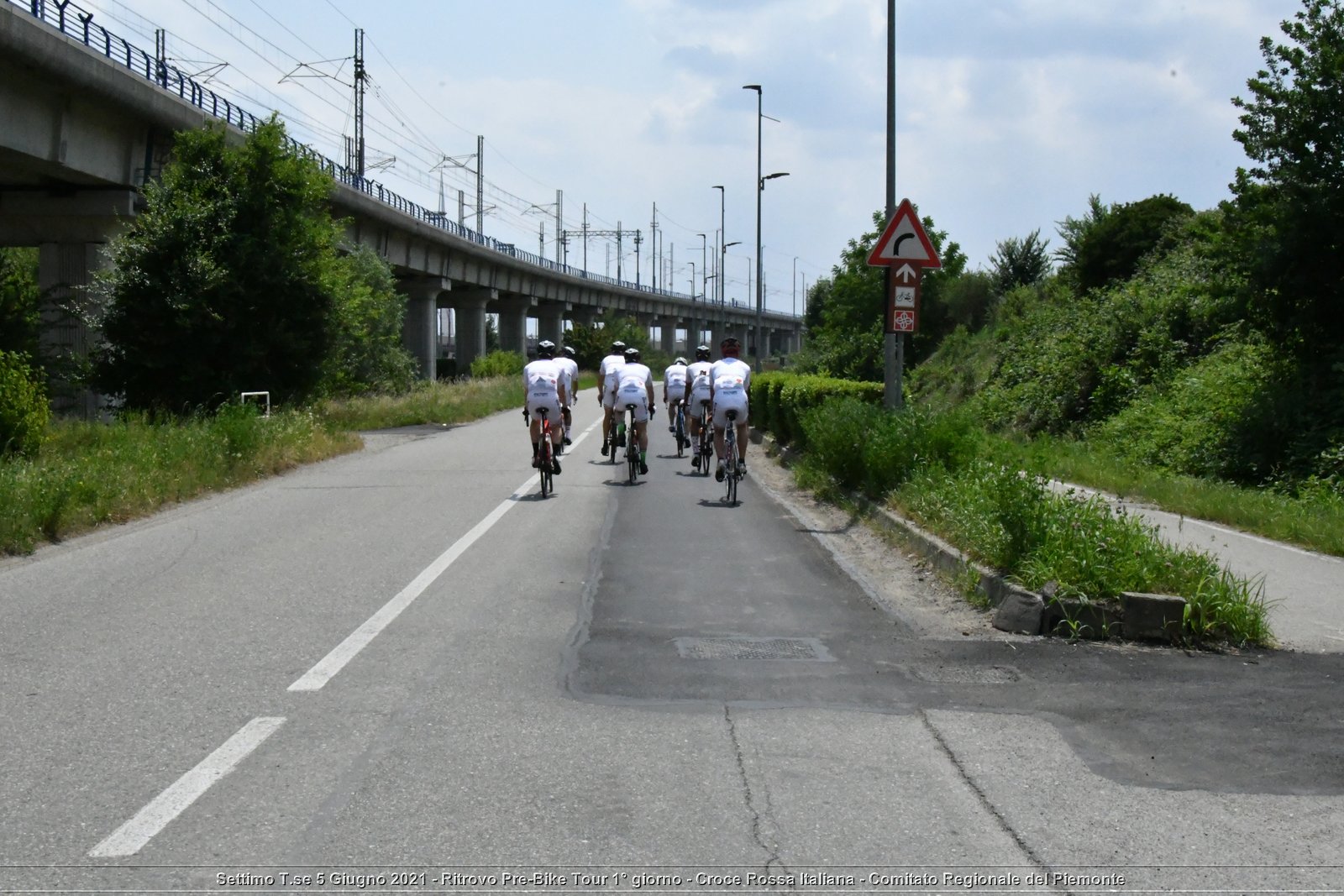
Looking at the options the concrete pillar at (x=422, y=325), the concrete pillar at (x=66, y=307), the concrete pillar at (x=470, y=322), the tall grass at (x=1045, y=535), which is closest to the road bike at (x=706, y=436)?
the tall grass at (x=1045, y=535)

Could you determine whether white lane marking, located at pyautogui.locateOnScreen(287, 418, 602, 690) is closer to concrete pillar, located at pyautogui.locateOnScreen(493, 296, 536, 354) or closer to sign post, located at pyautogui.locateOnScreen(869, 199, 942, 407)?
sign post, located at pyautogui.locateOnScreen(869, 199, 942, 407)

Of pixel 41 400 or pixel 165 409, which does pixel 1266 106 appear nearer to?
pixel 41 400

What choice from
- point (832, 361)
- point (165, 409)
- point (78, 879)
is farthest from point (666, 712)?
point (832, 361)

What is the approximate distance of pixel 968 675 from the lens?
6.83 metres

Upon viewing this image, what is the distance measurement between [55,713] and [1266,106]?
16522 mm

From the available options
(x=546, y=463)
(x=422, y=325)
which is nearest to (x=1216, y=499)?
(x=546, y=463)

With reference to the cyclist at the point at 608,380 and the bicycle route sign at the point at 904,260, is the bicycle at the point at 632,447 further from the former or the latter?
the bicycle route sign at the point at 904,260

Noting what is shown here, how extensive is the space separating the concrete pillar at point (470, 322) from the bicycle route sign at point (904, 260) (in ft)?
199

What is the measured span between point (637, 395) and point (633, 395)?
67 millimetres

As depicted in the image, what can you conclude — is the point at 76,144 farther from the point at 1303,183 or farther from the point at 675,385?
the point at 1303,183

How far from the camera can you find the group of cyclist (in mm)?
15555

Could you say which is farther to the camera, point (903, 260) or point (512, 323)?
point (512, 323)

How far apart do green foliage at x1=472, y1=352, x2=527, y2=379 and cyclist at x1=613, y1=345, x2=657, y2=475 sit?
47.9m

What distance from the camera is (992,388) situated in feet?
94.8
